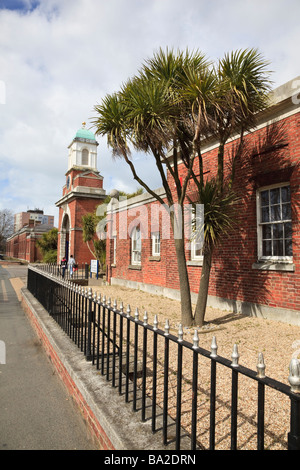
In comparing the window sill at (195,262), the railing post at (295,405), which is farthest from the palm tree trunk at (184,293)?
the railing post at (295,405)

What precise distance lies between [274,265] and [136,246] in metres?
8.64

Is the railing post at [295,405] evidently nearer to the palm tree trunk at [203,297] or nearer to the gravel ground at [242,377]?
the gravel ground at [242,377]

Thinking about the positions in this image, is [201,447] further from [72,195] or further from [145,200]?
[72,195]

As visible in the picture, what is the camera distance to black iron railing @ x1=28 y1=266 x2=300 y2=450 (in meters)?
1.67

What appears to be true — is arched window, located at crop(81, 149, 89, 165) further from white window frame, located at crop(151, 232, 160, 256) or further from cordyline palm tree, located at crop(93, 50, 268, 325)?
cordyline palm tree, located at crop(93, 50, 268, 325)

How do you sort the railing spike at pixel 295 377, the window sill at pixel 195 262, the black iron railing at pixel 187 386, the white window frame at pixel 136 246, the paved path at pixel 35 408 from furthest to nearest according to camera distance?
the white window frame at pixel 136 246, the window sill at pixel 195 262, the paved path at pixel 35 408, the black iron railing at pixel 187 386, the railing spike at pixel 295 377

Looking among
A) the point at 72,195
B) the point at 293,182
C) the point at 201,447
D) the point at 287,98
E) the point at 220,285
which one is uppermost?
the point at 72,195

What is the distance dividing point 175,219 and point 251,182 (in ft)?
8.02

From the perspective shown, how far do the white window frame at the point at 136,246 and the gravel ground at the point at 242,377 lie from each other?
Result: 22.8 feet

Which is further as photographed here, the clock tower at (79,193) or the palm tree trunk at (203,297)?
the clock tower at (79,193)

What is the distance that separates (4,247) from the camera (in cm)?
10475

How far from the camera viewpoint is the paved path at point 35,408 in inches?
113

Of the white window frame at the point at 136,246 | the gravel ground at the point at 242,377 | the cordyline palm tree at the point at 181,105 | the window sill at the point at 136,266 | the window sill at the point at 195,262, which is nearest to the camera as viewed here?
the gravel ground at the point at 242,377

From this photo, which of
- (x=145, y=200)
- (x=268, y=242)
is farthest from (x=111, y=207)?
(x=268, y=242)
